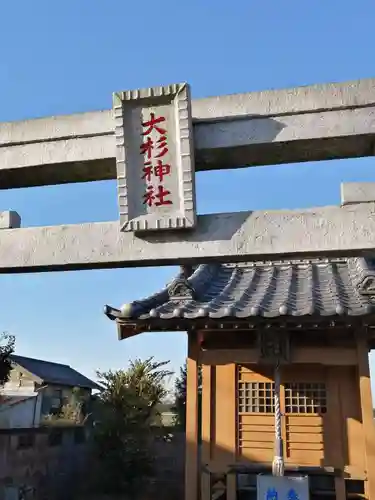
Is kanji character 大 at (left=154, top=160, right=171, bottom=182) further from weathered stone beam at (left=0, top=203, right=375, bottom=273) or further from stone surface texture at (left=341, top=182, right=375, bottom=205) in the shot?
stone surface texture at (left=341, top=182, right=375, bottom=205)

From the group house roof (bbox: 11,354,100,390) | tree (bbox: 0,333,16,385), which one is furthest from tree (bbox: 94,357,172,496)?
house roof (bbox: 11,354,100,390)

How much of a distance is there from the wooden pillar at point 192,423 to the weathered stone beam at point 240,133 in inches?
151

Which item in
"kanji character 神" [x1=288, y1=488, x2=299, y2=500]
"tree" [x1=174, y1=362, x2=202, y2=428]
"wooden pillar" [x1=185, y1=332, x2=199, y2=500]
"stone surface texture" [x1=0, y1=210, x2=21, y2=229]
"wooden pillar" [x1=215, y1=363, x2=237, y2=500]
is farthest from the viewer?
"tree" [x1=174, y1=362, x2=202, y2=428]

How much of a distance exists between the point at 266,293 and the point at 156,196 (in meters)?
4.51

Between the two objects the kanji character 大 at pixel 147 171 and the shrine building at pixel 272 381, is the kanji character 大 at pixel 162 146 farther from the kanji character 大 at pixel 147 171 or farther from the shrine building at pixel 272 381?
the shrine building at pixel 272 381

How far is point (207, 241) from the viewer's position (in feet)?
10.7

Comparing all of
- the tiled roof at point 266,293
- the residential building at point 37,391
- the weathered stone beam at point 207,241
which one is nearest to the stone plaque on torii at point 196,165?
the weathered stone beam at point 207,241

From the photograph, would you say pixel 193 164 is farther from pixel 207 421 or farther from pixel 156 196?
pixel 207 421

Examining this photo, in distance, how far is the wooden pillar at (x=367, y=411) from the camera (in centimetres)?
603

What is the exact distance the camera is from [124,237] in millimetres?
3375

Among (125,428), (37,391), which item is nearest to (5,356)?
(125,428)

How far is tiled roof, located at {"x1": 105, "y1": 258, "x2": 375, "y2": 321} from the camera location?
609 cm

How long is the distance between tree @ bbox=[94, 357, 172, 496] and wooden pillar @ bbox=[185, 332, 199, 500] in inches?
202

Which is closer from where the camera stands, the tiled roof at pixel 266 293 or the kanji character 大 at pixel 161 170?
the kanji character 大 at pixel 161 170
